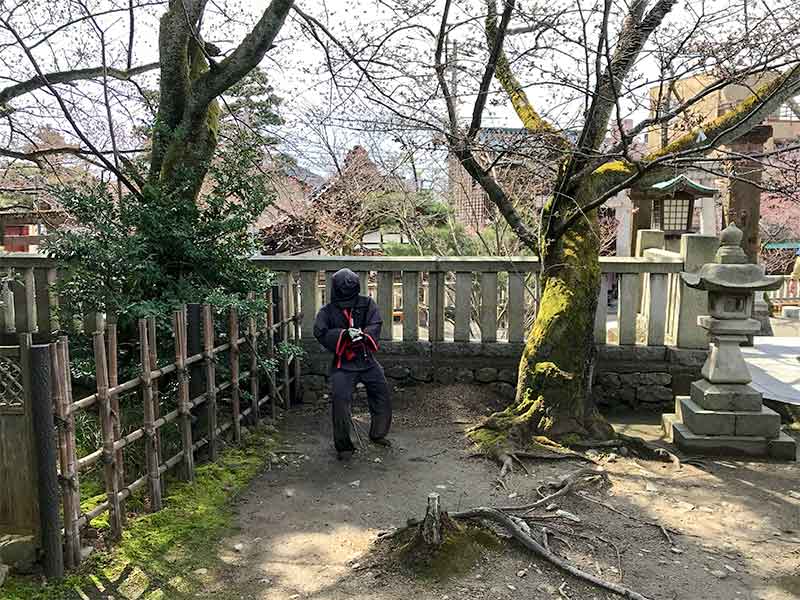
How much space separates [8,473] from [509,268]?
5.52 metres

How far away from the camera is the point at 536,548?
4.19 m

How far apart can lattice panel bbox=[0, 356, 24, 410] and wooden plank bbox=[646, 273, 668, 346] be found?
652 cm

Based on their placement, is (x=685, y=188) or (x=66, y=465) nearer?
(x=66, y=465)

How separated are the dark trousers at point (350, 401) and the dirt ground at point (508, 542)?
0.70ft

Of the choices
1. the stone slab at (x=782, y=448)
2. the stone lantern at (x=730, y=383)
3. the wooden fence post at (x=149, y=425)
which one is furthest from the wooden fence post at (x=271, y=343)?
the stone slab at (x=782, y=448)

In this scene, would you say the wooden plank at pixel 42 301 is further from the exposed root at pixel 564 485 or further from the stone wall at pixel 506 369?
the exposed root at pixel 564 485

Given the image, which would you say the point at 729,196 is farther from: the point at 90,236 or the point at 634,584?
the point at 90,236

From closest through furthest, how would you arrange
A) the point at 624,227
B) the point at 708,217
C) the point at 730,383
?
the point at 730,383 < the point at 708,217 < the point at 624,227

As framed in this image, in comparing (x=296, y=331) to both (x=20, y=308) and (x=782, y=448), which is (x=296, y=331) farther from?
(x=782, y=448)

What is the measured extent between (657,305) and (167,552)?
5919 mm

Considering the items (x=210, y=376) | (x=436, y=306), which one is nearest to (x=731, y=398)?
(x=436, y=306)

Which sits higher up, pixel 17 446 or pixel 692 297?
pixel 692 297

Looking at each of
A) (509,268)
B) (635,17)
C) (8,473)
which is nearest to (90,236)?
(8,473)

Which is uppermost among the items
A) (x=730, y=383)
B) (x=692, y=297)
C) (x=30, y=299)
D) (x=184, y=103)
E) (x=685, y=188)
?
(x=184, y=103)
